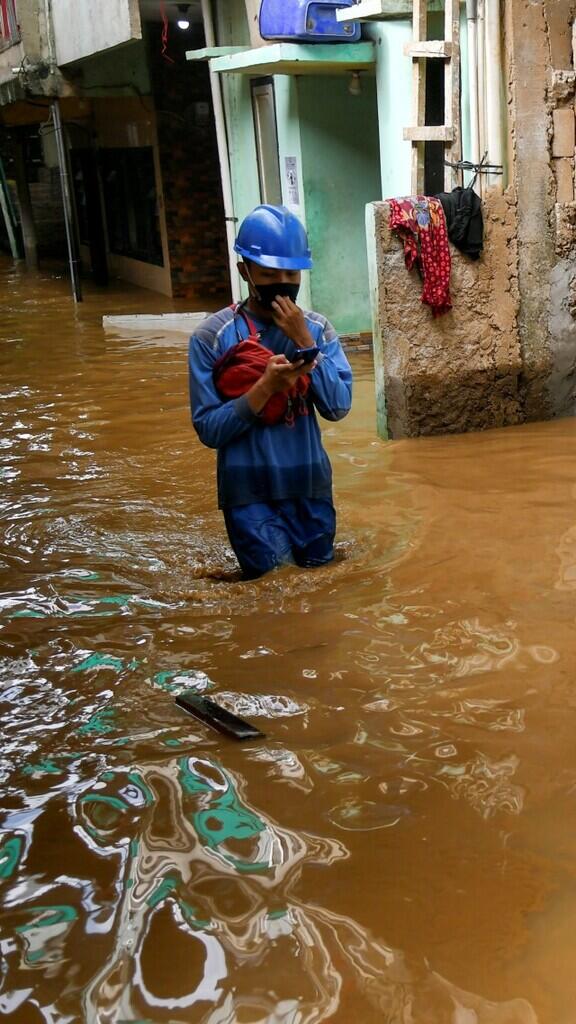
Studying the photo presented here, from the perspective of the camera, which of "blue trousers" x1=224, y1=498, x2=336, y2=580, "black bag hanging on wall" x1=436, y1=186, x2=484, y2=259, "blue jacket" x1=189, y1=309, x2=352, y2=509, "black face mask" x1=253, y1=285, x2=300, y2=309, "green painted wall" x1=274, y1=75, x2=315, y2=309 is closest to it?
"black face mask" x1=253, y1=285, x2=300, y2=309

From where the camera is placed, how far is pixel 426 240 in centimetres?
675

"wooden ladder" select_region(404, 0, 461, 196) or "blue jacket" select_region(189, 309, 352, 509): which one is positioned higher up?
"wooden ladder" select_region(404, 0, 461, 196)

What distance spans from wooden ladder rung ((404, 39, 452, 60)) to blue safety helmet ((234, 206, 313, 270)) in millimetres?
3740

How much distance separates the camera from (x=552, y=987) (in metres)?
2.20

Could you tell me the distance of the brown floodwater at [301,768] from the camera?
2.26 metres

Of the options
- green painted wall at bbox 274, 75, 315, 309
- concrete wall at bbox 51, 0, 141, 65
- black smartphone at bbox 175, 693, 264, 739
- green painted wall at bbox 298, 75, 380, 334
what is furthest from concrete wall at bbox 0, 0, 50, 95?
black smartphone at bbox 175, 693, 264, 739

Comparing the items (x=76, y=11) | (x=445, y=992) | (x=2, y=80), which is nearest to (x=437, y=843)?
(x=445, y=992)

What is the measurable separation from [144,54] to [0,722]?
43.5ft

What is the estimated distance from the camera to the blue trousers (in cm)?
428

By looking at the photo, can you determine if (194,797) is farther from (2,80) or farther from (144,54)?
(2,80)

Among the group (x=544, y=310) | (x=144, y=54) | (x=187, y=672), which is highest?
(x=144, y=54)

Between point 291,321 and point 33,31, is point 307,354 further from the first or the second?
point 33,31

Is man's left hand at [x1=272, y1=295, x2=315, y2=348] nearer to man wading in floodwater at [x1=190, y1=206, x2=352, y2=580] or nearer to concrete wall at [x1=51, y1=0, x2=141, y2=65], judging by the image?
man wading in floodwater at [x1=190, y1=206, x2=352, y2=580]

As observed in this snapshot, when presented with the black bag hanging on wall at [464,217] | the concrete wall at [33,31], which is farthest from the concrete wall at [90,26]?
the black bag hanging on wall at [464,217]
